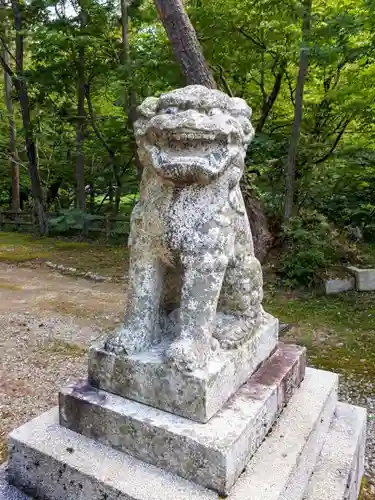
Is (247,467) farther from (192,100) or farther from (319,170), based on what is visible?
(319,170)

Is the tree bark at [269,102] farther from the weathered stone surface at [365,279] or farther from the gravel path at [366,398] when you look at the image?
the gravel path at [366,398]

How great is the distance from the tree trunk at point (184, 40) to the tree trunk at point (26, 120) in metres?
5.35

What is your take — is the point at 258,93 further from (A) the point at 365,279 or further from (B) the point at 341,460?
(B) the point at 341,460

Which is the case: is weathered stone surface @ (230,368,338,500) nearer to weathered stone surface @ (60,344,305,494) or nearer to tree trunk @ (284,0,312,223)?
weathered stone surface @ (60,344,305,494)

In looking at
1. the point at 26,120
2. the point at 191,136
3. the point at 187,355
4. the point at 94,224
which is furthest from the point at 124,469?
→ the point at 26,120

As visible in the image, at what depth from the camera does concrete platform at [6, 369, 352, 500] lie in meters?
1.69

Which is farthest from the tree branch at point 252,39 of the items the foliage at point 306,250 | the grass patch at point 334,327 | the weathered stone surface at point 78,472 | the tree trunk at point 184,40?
the weathered stone surface at point 78,472

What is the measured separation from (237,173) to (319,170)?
21.8 ft

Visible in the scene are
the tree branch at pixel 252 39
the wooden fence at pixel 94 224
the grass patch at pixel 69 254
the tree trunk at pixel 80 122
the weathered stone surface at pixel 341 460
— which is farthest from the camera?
the wooden fence at pixel 94 224

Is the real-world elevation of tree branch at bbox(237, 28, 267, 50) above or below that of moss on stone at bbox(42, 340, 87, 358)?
above

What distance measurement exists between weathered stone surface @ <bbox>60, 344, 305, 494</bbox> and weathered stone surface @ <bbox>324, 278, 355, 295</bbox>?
14.0ft

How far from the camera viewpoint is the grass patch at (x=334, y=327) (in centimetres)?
422

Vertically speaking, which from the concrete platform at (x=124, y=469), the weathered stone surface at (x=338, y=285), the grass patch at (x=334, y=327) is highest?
the concrete platform at (x=124, y=469)

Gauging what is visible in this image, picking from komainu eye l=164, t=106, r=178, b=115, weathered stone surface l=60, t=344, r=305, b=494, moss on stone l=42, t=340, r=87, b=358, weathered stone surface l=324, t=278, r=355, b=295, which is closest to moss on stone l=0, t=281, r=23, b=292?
moss on stone l=42, t=340, r=87, b=358
